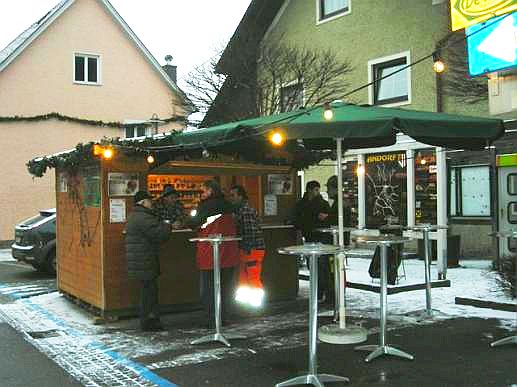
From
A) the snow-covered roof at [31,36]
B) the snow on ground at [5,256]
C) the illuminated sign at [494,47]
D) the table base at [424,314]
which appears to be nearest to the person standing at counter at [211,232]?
the table base at [424,314]

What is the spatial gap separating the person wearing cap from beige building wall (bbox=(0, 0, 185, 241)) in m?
12.1

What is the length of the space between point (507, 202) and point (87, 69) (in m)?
17.7

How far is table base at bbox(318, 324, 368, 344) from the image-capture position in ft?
22.0

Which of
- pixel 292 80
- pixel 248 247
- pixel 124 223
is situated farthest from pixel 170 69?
pixel 248 247

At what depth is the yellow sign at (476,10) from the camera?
9273mm

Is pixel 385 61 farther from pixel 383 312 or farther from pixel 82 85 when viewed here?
pixel 82 85

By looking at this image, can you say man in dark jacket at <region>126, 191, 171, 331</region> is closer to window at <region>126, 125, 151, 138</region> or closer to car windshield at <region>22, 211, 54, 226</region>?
car windshield at <region>22, 211, 54, 226</region>

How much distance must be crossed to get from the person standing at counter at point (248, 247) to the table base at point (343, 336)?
1.61 meters

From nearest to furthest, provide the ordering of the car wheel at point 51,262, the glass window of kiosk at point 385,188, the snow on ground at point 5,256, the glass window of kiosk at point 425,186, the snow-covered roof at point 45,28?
the car wheel at point 51,262
the glass window of kiosk at point 425,186
the glass window of kiosk at point 385,188
the snow on ground at point 5,256
the snow-covered roof at point 45,28

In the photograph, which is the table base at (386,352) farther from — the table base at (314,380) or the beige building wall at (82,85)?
the beige building wall at (82,85)

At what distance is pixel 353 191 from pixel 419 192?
7.34 ft

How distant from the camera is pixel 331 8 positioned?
18.5 m

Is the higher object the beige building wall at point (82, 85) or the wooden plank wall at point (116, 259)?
the beige building wall at point (82, 85)

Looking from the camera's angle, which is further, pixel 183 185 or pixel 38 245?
pixel 38 245
